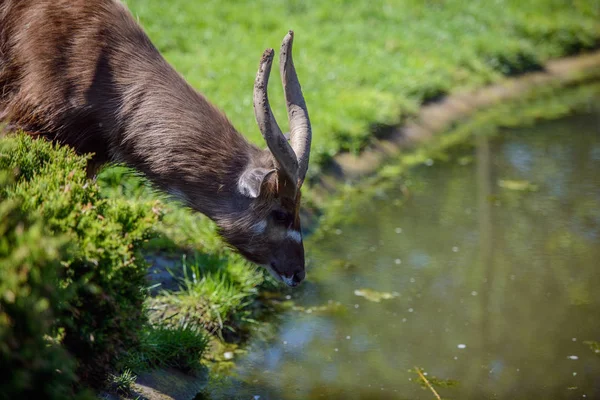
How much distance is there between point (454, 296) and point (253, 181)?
2.35m

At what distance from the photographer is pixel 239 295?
6148 mm

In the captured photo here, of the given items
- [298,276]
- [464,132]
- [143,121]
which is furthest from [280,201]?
[464,132]

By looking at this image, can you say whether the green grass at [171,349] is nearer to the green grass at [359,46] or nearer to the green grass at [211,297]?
the green grass at [211,297]

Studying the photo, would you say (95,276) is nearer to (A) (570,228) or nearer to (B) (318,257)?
(B) (318,257)

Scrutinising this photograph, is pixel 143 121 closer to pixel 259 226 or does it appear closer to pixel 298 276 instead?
pixel 259 226

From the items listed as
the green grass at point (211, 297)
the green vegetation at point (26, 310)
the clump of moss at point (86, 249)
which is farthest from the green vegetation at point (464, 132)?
the green vegetation at point (26, 310)

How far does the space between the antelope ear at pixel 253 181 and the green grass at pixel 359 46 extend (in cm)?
300

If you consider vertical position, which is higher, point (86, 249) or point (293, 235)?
point (293, 235)

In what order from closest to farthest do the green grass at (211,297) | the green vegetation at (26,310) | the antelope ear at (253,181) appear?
the green vegetation at (26,310) < the antelope ear at (253,181) < the green grass at (211,297)

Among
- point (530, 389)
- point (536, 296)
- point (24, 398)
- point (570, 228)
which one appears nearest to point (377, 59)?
point (570, 228)

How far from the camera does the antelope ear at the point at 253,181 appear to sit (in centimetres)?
525

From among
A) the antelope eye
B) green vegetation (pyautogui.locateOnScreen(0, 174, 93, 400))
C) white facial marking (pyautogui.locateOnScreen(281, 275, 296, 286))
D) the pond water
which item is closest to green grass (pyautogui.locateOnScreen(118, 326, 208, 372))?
the pond water

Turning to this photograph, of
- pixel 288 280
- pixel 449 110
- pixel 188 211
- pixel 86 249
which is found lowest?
pixel 86 249

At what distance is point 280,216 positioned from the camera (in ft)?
17.8
